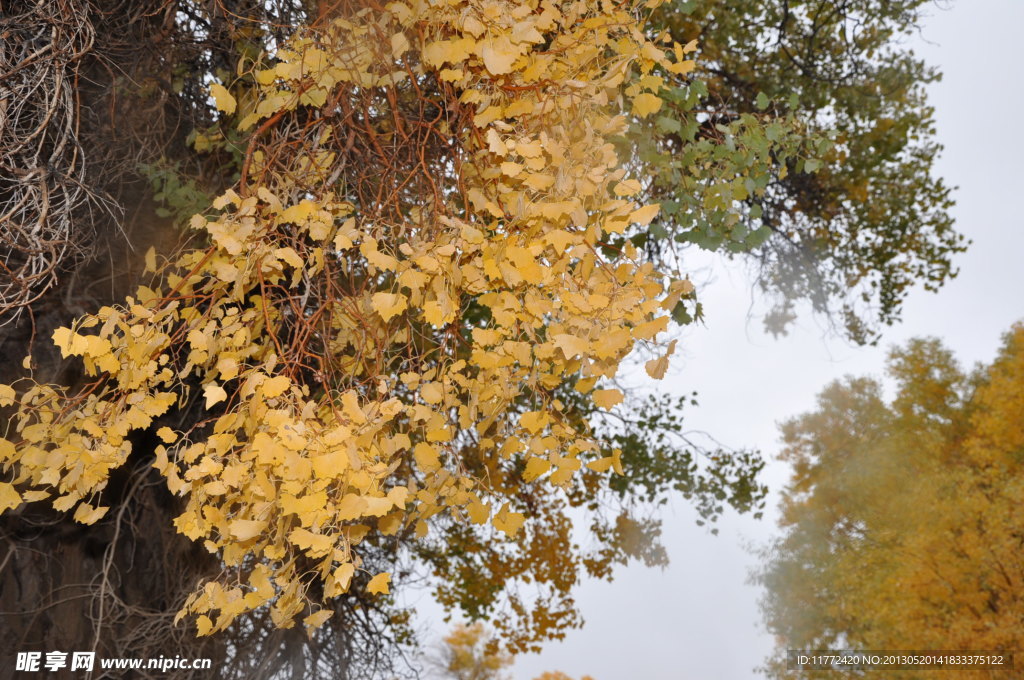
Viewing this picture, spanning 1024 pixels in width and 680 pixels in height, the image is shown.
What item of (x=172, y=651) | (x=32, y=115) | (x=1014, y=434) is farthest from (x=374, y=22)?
(x=1014, y=434)

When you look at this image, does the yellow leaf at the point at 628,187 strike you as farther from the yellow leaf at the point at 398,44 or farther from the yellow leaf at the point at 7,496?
the yellow leaf at the point at 7,496

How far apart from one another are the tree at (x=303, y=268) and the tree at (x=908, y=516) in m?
8.17

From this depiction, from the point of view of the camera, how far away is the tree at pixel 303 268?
1957mm

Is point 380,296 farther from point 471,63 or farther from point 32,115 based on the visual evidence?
point 32,115

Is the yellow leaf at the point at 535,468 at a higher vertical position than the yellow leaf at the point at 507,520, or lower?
higher

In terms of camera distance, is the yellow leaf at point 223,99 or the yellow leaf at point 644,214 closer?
the yellow leaf at point 644,214

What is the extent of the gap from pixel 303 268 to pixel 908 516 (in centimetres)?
1141

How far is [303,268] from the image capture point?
2.25 metres

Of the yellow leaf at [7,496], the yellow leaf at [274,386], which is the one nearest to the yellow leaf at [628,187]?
the yellow leaf at [274,386]

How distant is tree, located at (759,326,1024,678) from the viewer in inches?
367

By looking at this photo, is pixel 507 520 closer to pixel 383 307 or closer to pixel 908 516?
pixel 383 307

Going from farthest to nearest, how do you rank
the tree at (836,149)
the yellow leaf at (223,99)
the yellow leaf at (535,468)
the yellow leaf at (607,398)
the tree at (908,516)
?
the tree at (908,516)
the tree at (836,149)
the yellow leaf at (223,99)
the yellow leaf at (535,468)
the yellow leaf at (607,398)

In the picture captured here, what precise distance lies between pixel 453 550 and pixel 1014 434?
8.28 metres

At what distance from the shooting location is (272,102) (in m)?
2.23
